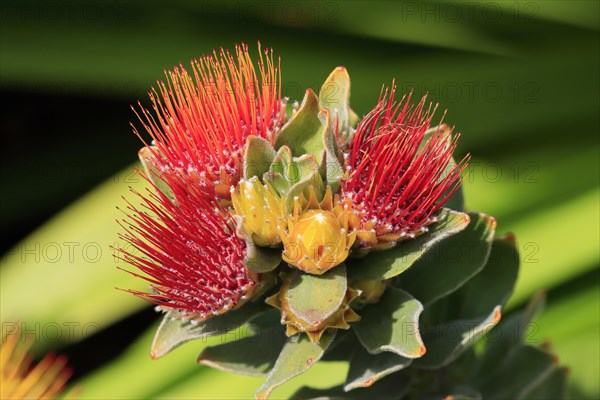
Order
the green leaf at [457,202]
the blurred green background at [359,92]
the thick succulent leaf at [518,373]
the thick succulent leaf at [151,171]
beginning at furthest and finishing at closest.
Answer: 1. the blurred green background at [359,92]
2. the thick succulent leaf at [518,373]
3. the green leaf at [457,202]
4. the thick succulent leaf at [151,171]

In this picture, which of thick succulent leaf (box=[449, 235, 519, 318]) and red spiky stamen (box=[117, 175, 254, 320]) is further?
→ thick succulent leaf (box=[449, 235, 519, 318])

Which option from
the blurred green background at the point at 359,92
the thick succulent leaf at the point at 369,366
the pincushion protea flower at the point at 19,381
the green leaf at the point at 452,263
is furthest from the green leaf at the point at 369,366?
A: the blurred green background at the point at 359,92

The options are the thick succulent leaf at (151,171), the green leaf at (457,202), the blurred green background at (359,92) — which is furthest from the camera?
the blurred green background at (359,92)

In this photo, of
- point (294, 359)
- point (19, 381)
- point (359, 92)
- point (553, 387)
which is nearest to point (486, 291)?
point (553, 387)

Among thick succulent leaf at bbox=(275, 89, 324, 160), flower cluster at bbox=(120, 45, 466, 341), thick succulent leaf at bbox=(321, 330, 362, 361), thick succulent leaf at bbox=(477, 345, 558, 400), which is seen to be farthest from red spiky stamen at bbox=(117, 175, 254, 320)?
thick succulent leaf at bbox=(477, 345, 558, 400)

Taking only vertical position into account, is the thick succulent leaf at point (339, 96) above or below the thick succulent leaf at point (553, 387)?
above

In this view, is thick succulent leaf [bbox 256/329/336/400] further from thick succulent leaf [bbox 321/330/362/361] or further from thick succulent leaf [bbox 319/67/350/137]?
thick succulent leaf [bbox 319/67/350/137]

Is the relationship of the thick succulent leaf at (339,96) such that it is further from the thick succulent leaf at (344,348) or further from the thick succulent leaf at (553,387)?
the thick succulent leaf at (553,387)

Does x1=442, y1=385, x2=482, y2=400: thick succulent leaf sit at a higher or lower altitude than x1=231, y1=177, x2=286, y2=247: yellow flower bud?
lower
